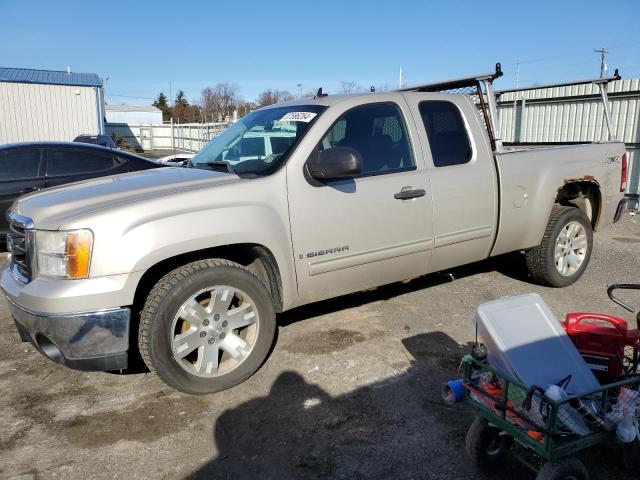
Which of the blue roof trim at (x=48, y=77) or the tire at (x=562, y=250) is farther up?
the blue roof trim at (x=48, y=77)

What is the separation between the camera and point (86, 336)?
3033 millimetres

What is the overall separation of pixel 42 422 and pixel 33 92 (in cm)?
2425

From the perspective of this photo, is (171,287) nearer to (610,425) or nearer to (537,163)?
(610,425)

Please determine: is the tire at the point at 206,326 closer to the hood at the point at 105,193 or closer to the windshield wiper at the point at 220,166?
the hood at the point at 105,193

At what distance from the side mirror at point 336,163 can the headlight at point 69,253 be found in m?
1.50

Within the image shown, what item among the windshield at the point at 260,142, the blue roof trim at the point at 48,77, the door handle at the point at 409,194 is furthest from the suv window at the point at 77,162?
the blue roof trim at the point at 48,77

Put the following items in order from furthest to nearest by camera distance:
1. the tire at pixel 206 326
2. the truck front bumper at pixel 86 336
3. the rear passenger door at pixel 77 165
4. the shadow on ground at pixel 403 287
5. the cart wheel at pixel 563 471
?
the rear passenger door at pixel 77 165 < the shadow on ground at pixel 403 287 < the tire at pixel 206 326 < the truck front bumper at pixel 86 336 < the cart wheel at pixel 563 471

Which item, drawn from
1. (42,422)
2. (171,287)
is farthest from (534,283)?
(42,422)

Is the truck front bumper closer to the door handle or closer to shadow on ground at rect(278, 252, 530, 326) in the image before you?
shadow on ground at rect(278, 252, 530, 326)

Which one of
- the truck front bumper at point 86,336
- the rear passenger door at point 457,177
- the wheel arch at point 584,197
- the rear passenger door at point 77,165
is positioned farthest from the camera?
the rear passenger door at point 77,165

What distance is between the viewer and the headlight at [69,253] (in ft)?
9.81

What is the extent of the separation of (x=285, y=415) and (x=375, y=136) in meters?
2.19

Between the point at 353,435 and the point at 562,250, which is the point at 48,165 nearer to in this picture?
the point at 353,435

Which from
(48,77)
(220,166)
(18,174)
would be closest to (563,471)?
(220,166)
